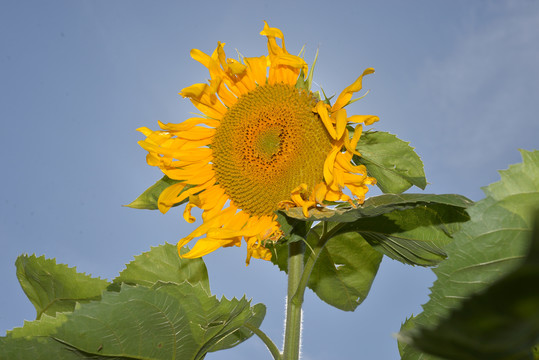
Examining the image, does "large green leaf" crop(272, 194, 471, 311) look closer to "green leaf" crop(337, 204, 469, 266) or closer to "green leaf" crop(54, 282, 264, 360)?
"green leaf" crop(337, 204, 469, 266)

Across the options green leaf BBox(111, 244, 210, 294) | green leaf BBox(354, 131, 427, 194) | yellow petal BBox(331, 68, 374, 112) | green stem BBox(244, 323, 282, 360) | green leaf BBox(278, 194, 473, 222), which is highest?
yellow petal BBox(331, 68, 374, 112)

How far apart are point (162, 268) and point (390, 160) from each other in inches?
28.2

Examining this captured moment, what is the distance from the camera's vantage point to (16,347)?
1.17m

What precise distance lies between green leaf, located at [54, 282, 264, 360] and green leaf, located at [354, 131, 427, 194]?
490mm

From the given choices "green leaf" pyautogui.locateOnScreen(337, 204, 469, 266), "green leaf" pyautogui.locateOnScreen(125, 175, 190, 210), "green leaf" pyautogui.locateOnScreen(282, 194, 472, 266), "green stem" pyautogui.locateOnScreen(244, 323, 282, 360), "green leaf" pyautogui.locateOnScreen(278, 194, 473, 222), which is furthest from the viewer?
"green leaf" pyautogui.locateOnScreen(125, 175, 190, 210)

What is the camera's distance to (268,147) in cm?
149

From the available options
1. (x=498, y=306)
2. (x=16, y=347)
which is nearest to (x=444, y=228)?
(x=498, y=306)

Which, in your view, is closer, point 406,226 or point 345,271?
point 406,226

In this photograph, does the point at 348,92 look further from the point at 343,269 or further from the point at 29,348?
the point at 29,348

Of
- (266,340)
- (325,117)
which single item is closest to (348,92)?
(325,117)

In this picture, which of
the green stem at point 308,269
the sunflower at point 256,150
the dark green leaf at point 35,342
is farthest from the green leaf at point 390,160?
the dark green leaf at point 35,342

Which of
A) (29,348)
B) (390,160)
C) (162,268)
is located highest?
(390,160)

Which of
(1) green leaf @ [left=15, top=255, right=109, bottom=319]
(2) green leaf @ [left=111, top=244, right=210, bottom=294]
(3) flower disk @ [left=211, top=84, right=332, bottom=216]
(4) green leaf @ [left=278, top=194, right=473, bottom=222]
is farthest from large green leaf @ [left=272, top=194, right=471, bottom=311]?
(1) green leaf @ [left=15, top=255, right=109, bottom=319]

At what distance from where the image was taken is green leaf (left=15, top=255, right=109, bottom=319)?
1.50m
